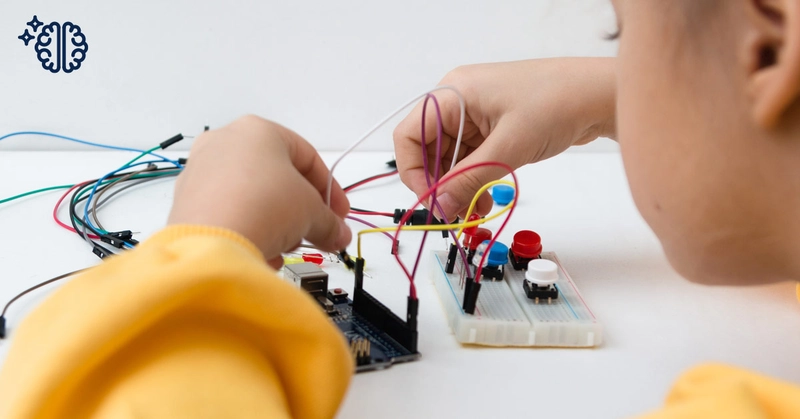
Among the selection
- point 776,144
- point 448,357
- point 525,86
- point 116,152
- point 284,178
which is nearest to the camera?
point 776,144

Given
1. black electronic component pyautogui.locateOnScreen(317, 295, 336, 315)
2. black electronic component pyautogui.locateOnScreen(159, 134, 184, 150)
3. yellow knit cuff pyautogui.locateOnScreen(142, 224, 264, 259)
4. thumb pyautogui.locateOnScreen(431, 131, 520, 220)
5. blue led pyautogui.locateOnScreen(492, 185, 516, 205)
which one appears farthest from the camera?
black electronic component pyautogui.locateOnScreen(159, 134, 184, 150)

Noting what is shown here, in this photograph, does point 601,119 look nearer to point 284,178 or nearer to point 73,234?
point 284,178

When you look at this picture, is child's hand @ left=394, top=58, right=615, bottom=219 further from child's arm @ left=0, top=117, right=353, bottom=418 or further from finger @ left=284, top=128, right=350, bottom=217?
child's arm @ left=0, top=117, right=353, bottom=418

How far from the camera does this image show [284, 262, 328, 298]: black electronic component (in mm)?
729

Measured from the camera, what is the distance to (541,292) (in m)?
0.75

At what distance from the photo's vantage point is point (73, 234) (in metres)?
0.93

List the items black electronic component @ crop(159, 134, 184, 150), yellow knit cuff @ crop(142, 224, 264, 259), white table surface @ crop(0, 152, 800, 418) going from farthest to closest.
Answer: black electronic component @ crop(159, 134, 184, 150), white table surface @ crop(0, 152, 800, 418), yellow knit cuff @ crop(142, 224, 264, 259)

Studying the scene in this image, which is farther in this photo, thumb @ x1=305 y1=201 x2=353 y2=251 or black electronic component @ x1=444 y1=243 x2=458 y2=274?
black electronic component @ x1=444 y1=243 x2=458 y2=274

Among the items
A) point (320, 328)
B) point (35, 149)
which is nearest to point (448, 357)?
point (320, 328)

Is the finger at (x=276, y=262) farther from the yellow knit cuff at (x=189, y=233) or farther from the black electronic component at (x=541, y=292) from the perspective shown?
the black electronic component at (x=541, y=292)

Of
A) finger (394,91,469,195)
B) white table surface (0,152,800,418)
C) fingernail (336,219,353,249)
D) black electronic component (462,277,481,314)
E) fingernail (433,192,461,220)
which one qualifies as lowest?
white table surface (0,152,800,418)

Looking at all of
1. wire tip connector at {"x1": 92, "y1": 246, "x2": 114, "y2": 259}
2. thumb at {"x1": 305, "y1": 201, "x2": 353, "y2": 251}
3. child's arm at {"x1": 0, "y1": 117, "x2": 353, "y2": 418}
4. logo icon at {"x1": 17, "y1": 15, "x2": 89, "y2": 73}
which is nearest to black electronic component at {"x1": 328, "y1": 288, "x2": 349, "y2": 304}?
thumb at {"x1": 305, "y1": 201, "x2": 353, "y2": 251}

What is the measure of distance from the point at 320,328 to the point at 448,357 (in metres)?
0.23

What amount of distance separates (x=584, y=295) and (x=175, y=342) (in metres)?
0.52
